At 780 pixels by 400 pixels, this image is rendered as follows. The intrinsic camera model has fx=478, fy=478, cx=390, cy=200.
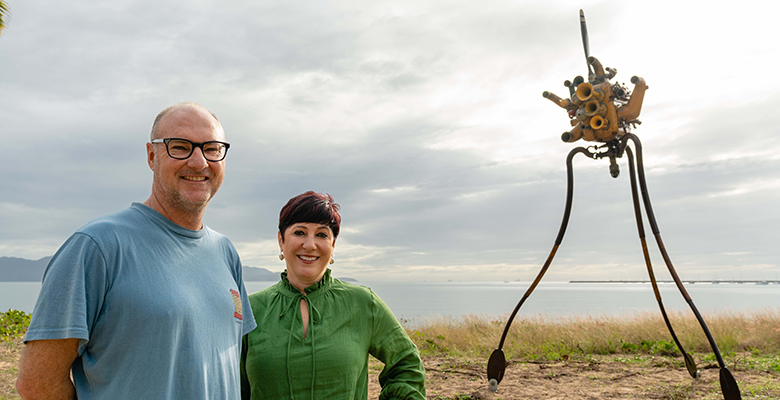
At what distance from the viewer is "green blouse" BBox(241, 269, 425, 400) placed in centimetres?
219

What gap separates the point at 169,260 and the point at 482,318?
442 inches

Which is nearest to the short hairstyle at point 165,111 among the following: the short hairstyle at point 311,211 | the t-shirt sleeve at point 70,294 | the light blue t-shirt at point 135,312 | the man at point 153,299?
Result: the man at point 153,299

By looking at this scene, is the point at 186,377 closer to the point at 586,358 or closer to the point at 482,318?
the point at 586,358

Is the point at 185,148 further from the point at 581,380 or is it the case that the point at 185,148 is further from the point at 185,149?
the point at 581,380

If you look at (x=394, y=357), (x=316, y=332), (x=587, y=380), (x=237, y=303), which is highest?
(x=237, y=303)

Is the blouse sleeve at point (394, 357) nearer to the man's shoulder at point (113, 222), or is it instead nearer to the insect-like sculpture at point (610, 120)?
the man's shoulder at point (113, 222)

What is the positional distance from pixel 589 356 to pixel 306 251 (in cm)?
736

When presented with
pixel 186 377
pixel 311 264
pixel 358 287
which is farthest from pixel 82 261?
pixel 358 287

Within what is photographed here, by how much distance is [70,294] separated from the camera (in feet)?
4.87

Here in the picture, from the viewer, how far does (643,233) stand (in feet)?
18.7

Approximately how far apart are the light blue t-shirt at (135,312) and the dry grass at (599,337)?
7.44m

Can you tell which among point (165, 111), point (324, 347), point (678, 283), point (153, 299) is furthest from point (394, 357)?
point (678, 283)

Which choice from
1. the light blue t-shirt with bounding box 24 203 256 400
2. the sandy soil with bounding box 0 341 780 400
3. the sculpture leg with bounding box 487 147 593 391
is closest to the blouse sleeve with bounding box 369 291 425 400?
the light blue t-shirt with bounding box 24 203 256 400

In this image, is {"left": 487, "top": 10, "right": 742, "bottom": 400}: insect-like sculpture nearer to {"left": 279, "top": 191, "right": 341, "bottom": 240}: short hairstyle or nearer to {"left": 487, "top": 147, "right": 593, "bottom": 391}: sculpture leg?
{"left": 487, "top": 147, "right": 593, "bottom": 391}: sculpture leg
